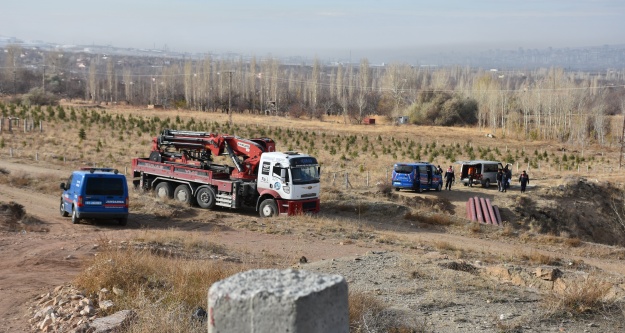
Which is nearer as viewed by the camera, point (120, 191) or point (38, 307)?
point (38, 307)

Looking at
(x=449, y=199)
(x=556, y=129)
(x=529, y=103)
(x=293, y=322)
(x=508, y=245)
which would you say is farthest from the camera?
(x=529, y=103)

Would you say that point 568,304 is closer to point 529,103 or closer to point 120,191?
point 120,191

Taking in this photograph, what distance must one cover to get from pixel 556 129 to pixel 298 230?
69.9m

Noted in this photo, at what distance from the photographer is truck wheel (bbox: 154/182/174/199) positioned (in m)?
28.1

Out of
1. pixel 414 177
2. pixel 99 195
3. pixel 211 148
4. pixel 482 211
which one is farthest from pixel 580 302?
pixel 414 177

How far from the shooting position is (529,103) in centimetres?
9738

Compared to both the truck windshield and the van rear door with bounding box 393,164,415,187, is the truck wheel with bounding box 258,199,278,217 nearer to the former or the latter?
the truck windshield

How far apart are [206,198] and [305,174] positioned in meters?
4.39

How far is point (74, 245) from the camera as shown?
57.8 ft

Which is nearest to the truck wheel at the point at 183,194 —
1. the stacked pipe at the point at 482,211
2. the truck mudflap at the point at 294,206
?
the truck mudflap at the point at 294,206

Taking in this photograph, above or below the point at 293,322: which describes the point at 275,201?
below

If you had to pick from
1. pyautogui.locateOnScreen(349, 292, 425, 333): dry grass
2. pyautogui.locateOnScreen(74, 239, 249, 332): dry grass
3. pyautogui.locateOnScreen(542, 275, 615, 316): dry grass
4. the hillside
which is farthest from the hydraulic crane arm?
pyautogui.locateOnScreen(542, 275, 615, 316): dry grass

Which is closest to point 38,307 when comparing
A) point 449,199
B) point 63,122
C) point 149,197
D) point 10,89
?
point 149,197

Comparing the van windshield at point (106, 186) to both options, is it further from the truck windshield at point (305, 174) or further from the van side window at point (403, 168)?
the van side window at point (403, 168)
